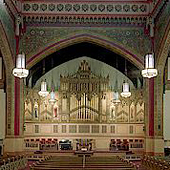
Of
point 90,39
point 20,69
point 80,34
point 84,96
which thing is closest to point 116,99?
point 84,96

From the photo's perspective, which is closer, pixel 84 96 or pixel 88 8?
pixel 88 8

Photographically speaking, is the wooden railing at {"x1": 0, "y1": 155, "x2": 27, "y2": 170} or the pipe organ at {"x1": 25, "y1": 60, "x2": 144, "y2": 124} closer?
the wooden railing at {"x1": 0, "y1": 155, "x2": 27, "y2": 170}

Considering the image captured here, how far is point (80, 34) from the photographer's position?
2339cm

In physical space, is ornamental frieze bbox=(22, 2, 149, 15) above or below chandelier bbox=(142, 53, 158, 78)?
above

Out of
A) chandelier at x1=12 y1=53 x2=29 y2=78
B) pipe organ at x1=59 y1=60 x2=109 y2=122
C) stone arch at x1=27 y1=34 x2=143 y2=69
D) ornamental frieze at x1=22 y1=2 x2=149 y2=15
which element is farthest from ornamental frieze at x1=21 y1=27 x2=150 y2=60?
pipe organ at x1=59 y1=60 x2=109 y2=122

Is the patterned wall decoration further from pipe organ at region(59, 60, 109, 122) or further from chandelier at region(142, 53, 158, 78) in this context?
pipe organ at region(59, 60, 109, 122)

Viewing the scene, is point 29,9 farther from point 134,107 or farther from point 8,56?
point 134,107

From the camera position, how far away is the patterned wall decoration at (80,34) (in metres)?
23.3

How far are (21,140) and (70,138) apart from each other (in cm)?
759

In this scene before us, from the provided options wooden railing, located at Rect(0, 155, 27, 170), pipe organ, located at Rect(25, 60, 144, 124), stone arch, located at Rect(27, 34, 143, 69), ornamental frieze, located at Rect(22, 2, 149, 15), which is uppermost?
ornamental frieze, located at Rect(22, 2, 149, 15)

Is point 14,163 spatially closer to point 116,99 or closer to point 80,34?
point 80,34

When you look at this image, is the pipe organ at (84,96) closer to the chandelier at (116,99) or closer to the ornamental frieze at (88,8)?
the chandelier at (116,99)

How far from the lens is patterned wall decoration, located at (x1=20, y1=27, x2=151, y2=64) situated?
23.3 metres

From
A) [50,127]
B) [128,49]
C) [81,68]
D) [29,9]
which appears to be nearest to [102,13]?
[128,49]
